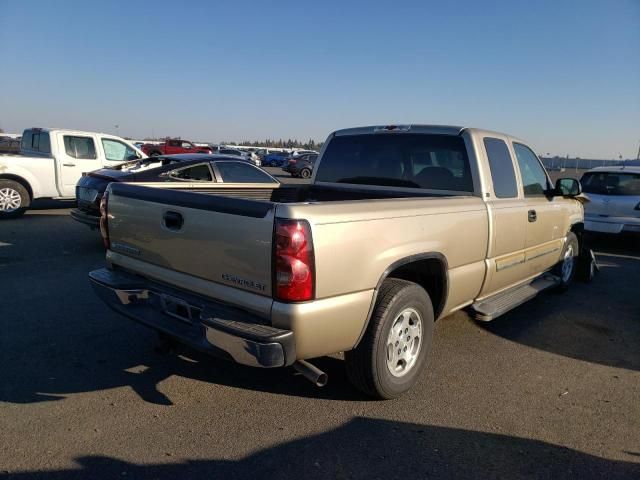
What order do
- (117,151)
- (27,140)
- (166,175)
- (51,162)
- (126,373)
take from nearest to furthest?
(126,373) → (166,175) → (51,162) → (27,140) → (117,151)

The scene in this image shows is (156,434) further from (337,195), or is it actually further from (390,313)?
(337,195)

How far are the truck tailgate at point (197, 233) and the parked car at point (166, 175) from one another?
4.57 metres

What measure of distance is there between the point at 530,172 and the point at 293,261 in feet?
12.0

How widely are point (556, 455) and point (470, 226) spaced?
172cm

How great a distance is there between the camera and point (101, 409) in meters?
3.12

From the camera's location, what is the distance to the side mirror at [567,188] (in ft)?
17.7

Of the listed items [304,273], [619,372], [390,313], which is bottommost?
[619,372]

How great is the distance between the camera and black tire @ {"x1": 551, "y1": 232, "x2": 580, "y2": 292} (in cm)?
598

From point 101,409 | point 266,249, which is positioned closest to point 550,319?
point 266,249

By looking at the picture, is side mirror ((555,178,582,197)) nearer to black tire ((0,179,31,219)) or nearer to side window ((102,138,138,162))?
side window ((102,138,138,162))

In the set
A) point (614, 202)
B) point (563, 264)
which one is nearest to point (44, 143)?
point (563, 264)

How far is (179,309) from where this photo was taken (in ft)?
10.3

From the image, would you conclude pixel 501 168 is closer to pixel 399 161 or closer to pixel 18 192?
pixel 399 161

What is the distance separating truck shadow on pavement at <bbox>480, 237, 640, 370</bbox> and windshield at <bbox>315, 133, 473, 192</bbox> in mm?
1734
